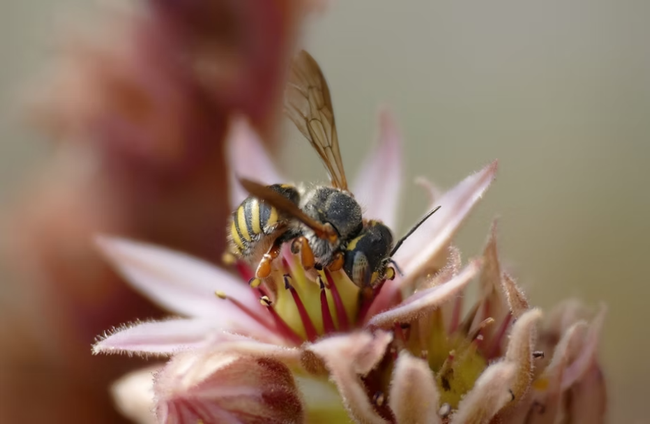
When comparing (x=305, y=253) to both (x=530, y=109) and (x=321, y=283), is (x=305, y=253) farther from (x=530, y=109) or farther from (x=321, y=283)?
(x=530, y=109)

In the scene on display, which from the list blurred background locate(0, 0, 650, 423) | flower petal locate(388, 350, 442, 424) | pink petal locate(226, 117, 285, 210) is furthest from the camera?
blurred background locate(0, 0, 650, 423)

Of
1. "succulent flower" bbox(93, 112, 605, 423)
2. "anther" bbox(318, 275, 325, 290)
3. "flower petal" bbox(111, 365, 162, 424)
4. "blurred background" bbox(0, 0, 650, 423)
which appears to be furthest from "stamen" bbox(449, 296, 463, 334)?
"blurred background" bbox(0, 0, 650, 423)

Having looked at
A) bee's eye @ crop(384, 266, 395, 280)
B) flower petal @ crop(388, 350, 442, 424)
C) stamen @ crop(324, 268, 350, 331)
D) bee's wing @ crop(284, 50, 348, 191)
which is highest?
bee's wing @ crop(284, 50, 348, 191)

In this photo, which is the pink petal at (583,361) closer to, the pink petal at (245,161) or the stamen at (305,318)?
the stamen at (305,318)

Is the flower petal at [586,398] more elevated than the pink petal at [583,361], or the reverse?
the pink petal at [583,361]

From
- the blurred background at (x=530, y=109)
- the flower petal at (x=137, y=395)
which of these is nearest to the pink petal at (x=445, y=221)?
the flower petal at (x=137, y=395)

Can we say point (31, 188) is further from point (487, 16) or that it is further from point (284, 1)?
point (487, 16)

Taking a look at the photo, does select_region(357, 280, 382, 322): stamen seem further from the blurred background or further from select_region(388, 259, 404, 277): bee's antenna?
the blurred background
